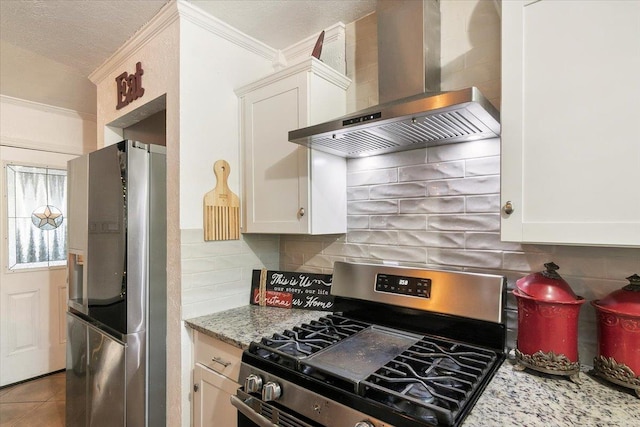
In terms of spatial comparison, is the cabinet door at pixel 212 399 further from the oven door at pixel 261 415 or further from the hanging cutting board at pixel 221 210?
the hanging cutting board at pixel 221 210

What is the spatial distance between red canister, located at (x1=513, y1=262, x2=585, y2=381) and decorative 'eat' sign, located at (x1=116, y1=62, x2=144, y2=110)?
2.16 m

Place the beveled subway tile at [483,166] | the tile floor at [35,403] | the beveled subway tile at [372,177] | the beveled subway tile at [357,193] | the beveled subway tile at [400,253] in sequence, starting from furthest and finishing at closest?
A: the tile floor at [35,403] → the beveled subway tile at [357,193] → the beveled subway tile at [372,177] → the beveled subway tile at [400,253] → the beveled subway tile at [483,166]

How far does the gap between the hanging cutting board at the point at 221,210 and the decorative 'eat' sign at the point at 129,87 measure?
0.71 meters

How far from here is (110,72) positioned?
7.37ft

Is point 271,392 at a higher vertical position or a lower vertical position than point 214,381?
higher

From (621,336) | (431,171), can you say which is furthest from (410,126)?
(621,336)

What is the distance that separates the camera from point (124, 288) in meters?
1.59

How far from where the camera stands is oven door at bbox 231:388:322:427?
102 centimetres

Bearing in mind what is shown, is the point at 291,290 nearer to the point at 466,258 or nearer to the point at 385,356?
the point at 385,356

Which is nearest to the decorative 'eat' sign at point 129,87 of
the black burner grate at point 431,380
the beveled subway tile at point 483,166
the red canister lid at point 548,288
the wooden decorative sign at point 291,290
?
the wooden decorative sign at point 291,290

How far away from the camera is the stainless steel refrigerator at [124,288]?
1606 mm

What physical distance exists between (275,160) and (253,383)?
1035 millimetres

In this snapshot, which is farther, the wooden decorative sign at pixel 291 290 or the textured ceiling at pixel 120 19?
the wooden decorative sign at pixel 291 290

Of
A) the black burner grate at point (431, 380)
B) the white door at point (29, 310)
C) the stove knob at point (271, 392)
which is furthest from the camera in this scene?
the white door at point (29, 310)
